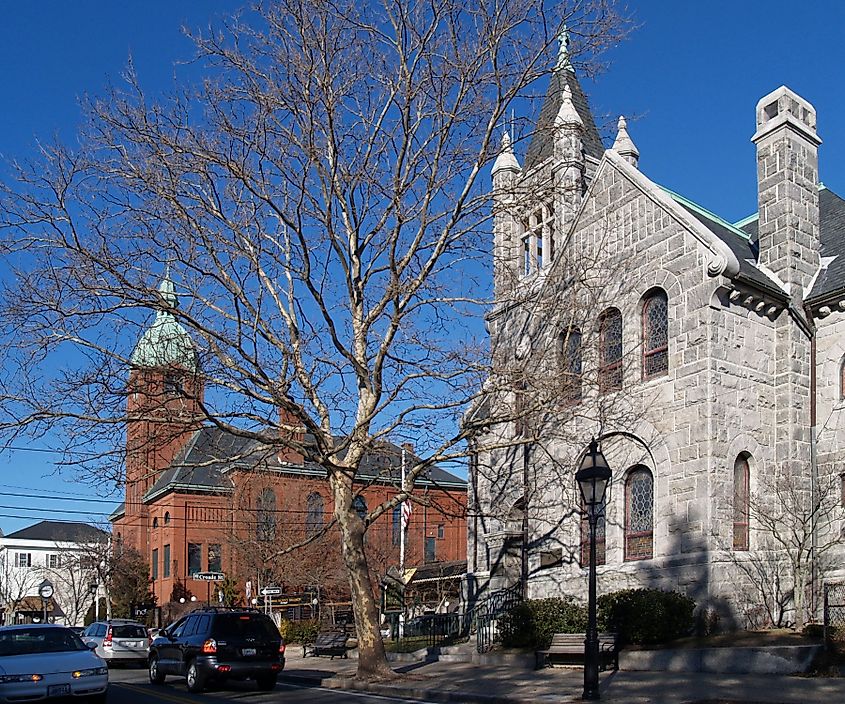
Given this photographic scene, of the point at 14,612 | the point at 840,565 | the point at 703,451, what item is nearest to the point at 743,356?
the point at 703,451

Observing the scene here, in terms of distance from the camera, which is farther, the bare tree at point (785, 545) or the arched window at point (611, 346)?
the arched window at point (611, 346)

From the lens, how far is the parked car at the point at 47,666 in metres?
14.8

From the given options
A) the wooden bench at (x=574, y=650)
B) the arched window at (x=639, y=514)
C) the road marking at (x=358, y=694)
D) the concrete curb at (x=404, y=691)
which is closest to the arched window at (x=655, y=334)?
the arched window at (x=639, y=514)

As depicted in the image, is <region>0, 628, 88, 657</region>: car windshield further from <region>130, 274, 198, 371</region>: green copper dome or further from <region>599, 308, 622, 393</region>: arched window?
<region>599, 308, 622, 393</region>: arched window

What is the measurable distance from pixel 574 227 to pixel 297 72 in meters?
9.06

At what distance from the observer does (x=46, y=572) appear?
10112 centimetres

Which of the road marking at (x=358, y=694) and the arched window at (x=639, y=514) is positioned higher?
the arched window at (x=639, y=514)

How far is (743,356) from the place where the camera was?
2203 cm

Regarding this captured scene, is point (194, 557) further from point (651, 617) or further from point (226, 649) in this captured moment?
point (651, 617)

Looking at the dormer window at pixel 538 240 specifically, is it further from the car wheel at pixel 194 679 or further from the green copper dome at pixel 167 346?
the car wheel at pixel 194 679

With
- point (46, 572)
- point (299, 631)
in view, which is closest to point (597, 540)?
point (299, 631)

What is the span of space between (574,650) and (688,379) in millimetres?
6312

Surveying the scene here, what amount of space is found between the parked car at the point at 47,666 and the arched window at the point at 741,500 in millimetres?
12929

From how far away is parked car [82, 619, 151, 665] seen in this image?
29.5 meters
